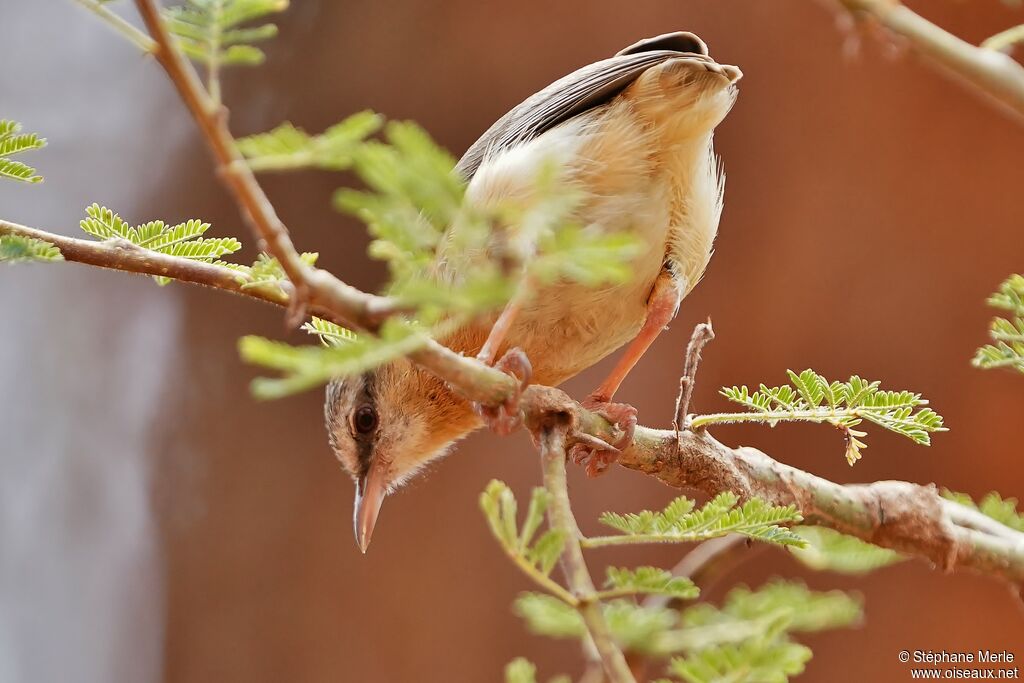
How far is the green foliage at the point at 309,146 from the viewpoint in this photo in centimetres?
106

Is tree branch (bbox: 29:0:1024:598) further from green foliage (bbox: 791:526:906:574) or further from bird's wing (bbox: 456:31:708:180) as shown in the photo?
bird's wing (bbox: 456:31:708:180)

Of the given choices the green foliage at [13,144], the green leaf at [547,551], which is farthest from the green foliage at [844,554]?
the green foliage at [13,144]

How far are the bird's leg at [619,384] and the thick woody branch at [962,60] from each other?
3.61 feet

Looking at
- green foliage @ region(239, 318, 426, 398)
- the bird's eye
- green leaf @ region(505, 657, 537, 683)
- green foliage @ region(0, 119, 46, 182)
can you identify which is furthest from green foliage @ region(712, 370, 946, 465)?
green foliage @ region(0, 119, 46, 182)

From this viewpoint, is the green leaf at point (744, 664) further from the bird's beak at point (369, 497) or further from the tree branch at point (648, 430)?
the bird's beak at point (369, 497)

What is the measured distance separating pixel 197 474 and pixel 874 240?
482 cm

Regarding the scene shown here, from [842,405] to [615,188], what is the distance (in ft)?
2.83

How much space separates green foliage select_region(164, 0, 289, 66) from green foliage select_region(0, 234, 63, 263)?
2.11 ft

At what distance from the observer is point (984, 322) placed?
19.3 ft

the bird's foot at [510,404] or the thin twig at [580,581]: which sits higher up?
the thin twig at [580,581]

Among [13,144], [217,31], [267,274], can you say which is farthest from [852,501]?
[13,144]

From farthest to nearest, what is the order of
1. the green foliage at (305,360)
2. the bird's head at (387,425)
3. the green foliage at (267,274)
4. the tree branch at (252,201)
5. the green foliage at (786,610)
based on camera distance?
the bird's head at (387,425) < the green foliage at (267,274) < the green foliage at (786,610) < the tree branch at (252,201) < the green foliage at (305,360)

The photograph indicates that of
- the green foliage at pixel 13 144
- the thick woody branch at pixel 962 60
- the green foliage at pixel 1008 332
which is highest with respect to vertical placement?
A: the thick woody branch at pixel 962 60

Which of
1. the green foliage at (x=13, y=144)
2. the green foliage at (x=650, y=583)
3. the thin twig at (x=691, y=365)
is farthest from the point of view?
the thin twig at (x=691, y=365)
